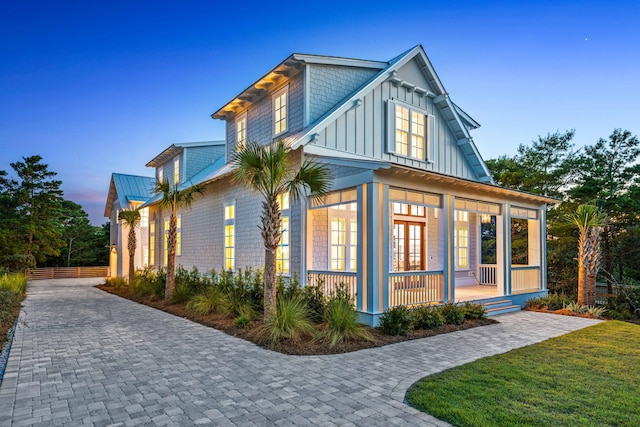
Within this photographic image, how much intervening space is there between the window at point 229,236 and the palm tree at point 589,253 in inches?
435

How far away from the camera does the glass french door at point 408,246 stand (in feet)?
41.5

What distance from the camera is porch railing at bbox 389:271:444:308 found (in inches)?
354

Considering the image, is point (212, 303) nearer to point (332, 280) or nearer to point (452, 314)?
point (332, 280)

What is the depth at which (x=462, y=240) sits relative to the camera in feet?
50.1

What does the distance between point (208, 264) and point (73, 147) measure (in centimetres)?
A: 2172

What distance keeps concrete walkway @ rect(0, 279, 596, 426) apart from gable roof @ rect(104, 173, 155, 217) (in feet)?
56.0

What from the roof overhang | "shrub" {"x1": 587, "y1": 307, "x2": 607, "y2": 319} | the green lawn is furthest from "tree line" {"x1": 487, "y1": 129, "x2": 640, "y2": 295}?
the green lawn

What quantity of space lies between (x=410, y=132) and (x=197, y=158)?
431 inches

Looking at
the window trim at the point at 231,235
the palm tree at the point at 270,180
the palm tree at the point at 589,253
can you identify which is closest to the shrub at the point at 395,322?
the palm tree at the point at 270,180

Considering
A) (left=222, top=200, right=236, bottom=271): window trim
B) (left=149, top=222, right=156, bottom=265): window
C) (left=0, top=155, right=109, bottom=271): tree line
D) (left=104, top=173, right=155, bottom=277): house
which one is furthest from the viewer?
(left=0, top=155, right=109, bottom=271): tree line

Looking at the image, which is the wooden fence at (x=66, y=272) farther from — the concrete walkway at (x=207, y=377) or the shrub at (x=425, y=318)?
the shrub at (x=425, y=318)

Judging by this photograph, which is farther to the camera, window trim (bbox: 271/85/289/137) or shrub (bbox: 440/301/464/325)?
window trim (bbox: 271/85/289/137)

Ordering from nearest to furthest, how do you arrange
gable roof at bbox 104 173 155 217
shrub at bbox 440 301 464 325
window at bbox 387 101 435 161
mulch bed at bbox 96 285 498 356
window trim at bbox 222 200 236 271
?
mulch bed at bbox 96 285 498 356, shrub at bbox 440 301 464 325, window at bbox 387 101 435 161, window trim at bbox 222 200 236 271, gable roof at bbox 104 173 155 217

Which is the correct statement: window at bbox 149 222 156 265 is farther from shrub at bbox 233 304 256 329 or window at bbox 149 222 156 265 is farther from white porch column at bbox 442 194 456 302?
white porch column at bbox 442 194 456 302
